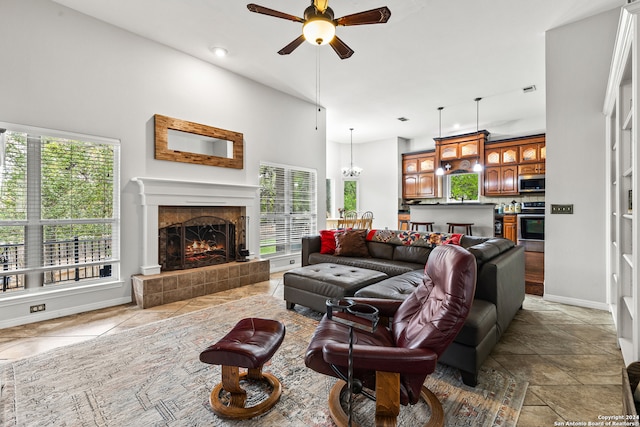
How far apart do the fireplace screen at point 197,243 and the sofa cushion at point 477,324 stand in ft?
11.8

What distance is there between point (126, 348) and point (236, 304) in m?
1.29

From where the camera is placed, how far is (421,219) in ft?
20.3

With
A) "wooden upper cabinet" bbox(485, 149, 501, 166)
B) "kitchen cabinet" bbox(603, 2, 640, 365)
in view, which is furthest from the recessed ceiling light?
"wooden upper cabinet" bbox(485, 149, 501, 166)

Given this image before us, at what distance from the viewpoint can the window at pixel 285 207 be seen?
5.41m

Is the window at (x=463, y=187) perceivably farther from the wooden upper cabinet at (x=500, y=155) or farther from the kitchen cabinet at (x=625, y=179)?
the kitchen cabinet at (x=625, y=179)

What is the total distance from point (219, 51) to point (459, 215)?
4848mm

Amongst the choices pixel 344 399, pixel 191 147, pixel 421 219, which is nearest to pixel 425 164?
pixel 421 219

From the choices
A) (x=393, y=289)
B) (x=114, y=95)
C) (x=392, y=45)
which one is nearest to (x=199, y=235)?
(x=114, y=95)

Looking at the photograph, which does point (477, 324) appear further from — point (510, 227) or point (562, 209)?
point (510, 227)

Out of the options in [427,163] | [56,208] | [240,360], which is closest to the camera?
[240,360]

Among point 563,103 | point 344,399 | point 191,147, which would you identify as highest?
point 563,103

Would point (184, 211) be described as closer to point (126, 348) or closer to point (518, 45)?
point (126, 348)

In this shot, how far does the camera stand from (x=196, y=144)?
4.46 metres

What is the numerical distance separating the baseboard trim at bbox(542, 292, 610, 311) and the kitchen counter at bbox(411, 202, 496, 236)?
173 centimetres
